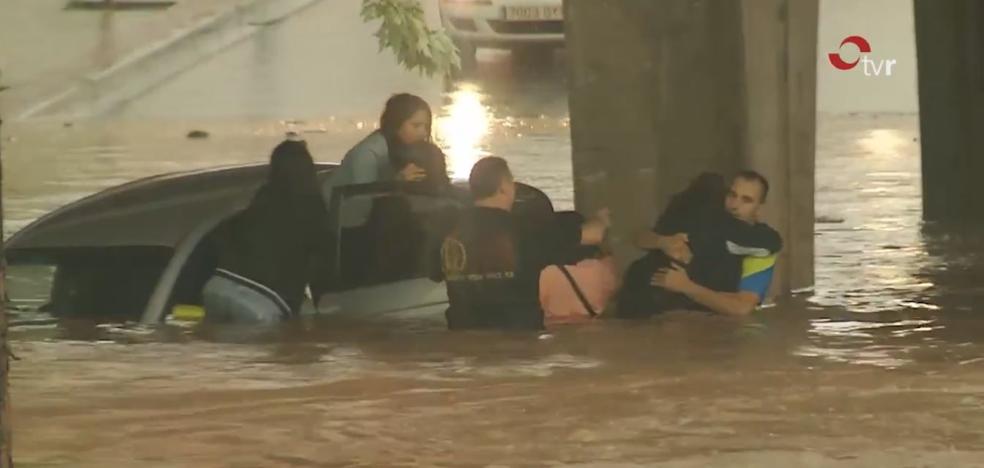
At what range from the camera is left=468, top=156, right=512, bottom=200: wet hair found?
8.43 meters

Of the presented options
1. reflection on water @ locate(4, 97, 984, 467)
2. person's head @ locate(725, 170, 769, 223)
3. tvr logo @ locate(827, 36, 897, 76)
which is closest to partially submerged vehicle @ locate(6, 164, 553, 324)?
reflection on water @ locate(4, 97, 984, 467)

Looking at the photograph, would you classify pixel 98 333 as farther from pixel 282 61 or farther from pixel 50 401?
pixel 282 61

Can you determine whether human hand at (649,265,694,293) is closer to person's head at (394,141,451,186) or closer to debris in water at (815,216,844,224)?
person's head at (394,141,451,186)

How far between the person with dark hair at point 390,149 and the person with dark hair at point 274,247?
0.42 metres

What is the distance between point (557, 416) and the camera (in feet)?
22.7

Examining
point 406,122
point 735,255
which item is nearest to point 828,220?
point 735,255

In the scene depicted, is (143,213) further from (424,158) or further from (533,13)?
(533,13)

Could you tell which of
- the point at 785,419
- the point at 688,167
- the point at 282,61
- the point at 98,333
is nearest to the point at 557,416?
the point at 785,419

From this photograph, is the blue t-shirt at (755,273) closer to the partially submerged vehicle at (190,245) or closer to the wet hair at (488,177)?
the partially submerged vehicle at (190,245)

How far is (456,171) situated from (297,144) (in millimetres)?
7754

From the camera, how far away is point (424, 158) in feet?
31.2

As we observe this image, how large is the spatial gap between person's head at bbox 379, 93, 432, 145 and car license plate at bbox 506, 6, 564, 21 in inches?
550

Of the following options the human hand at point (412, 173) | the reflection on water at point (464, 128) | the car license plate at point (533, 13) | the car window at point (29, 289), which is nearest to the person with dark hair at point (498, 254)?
the human hand at point (412, 173)

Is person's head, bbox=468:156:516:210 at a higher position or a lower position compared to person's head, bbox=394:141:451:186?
lower
